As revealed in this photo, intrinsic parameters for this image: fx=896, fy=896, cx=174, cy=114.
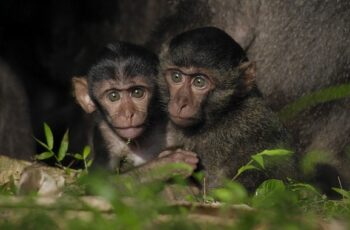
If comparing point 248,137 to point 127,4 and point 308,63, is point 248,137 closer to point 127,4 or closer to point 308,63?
point 308,63

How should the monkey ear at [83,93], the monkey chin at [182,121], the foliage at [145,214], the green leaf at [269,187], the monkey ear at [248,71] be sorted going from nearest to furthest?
the foliage at [145,214] < the green leaf at [269,187] < the monkey chin at [182,121] < the monkey ear at [248,71] < the monkey ear at [83,93]

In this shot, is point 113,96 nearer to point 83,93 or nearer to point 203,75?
point 83,93

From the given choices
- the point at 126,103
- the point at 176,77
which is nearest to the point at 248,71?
the point at 176,77

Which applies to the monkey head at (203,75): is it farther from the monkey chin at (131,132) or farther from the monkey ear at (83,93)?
the monkey ear at (83,93)

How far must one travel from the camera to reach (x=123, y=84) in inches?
218

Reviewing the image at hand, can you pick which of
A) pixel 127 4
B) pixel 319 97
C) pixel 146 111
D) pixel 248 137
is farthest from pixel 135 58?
pixel 127 4

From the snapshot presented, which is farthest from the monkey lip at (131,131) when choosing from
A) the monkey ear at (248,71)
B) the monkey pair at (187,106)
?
the monkey ear at (248,71)

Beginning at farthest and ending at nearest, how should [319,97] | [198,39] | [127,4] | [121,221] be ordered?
[127,4] < [319,97] < [198,39] < [121,221]

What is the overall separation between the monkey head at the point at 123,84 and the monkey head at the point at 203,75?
13 centimetres

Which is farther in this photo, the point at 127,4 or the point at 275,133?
the point at 127,4

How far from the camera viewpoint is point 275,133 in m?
5.58

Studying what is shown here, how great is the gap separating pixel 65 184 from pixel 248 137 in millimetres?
1317

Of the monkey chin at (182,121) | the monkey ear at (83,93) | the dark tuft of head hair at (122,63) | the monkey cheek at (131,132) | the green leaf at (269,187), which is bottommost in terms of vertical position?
the green leaf at (269,187)

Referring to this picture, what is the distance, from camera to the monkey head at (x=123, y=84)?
5430 mm
